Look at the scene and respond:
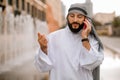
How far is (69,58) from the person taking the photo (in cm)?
345

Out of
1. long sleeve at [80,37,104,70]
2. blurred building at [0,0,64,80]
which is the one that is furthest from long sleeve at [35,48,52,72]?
blurred building at [0,0,64,80]

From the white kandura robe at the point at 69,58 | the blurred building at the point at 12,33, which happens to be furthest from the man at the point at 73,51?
the blurred building at the point at 12,33

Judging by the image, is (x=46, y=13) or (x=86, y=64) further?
(x=46, y=13)

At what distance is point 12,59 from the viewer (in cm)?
1770

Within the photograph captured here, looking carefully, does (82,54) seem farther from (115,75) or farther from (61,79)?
(115,75)

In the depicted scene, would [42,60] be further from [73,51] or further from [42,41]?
[73,51]

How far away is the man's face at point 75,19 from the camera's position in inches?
138

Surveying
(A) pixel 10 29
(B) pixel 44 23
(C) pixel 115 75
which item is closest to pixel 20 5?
(A) pixel 10 29

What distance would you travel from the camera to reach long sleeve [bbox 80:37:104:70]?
11.1 ft

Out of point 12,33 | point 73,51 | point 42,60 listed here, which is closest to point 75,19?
point 73,51

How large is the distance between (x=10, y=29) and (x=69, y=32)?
15.9m

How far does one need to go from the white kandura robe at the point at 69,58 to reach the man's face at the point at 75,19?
0.29 ft

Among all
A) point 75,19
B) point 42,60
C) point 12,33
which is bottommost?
point 12,33

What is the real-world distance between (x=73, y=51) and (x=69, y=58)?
7cm
